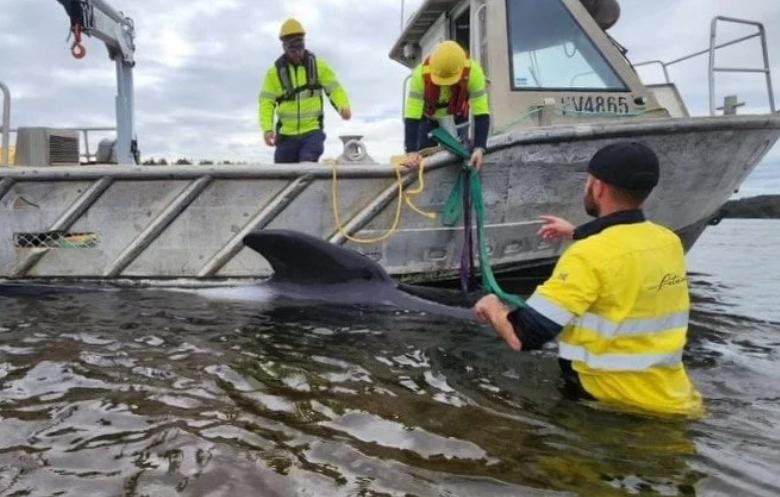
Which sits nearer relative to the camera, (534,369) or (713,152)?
(534,369)

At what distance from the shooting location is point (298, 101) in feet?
24.8

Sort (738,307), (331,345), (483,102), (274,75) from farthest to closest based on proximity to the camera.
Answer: (738,307) < (274,75) < (483,102) < (331,345)

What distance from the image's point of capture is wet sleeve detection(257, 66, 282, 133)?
7.56 meters

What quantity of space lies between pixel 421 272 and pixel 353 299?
1.58m

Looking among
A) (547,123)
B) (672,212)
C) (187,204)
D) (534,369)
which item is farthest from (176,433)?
(672,212)

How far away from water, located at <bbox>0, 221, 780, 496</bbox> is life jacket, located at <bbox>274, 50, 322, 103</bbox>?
2.85 metres

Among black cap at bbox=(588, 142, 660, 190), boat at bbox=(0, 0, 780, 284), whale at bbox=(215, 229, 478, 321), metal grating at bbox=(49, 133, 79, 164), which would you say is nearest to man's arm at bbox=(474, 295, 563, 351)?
black cap at bbox=(588, 142, 660, 190)

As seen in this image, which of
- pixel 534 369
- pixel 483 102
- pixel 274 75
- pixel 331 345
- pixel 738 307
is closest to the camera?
pixel 534 369

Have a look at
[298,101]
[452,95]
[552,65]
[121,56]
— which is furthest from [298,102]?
[121,56]

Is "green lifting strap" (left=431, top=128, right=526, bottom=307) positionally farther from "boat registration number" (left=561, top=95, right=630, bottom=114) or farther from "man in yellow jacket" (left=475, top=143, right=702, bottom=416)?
"man in yellow jacket" (left=475, top=143, right=702, bottom=416)

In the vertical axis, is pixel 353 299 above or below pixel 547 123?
below

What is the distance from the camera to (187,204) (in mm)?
6672

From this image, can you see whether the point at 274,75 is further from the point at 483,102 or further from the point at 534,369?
the point at 534,369

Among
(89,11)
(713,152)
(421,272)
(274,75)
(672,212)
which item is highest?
(89,11)
